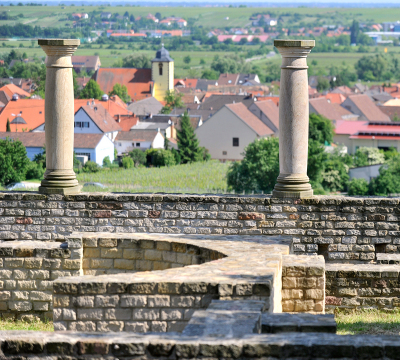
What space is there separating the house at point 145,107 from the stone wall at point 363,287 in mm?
110926

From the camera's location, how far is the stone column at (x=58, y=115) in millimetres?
10227

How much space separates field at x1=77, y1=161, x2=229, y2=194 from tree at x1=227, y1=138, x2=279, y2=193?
185 centimetres

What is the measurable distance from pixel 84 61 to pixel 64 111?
126669 millimetres

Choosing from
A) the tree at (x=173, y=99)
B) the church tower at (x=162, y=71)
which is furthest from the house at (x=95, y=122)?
the church tower at (x=162, y=71)

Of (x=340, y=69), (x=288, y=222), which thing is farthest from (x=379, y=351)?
(x=340, y=69)

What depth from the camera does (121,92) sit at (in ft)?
462

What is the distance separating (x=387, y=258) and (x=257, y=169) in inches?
2120

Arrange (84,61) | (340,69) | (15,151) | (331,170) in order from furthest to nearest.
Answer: (340,69) < (84,61) < (331,170) < (15,151)

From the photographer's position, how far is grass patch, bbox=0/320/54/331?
26.7 feet

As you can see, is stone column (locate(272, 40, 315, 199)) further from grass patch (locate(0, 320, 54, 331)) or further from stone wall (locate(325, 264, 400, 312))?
grass patch (locate(0, 320, 54, 331))

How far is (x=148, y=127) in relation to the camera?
322 feet

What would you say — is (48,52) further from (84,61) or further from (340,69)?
(340,69)

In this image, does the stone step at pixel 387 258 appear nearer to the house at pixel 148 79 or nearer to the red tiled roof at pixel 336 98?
the red tiled roof at pixel 336 98

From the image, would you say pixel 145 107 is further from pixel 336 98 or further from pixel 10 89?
pixel 10 89
